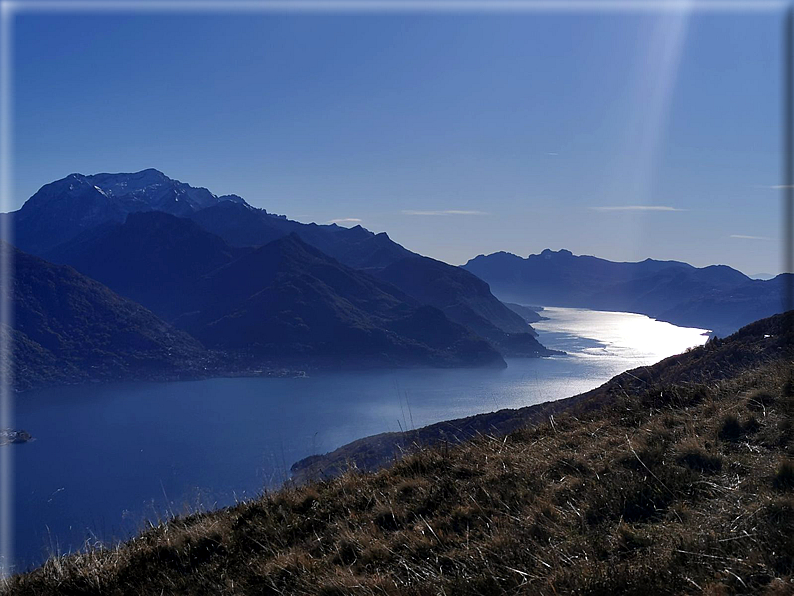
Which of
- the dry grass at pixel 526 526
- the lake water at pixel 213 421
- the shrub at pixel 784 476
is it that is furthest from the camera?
the lake water at pixel 213 421

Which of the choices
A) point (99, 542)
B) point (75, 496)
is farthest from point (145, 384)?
point (99, 542)

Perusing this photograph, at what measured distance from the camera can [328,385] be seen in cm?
16812

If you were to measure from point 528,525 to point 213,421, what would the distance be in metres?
128

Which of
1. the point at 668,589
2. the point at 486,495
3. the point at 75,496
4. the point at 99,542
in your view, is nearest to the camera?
the point at 668,589

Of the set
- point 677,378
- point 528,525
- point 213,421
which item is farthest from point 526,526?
point 213,421

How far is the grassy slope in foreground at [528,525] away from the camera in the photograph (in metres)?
3.39

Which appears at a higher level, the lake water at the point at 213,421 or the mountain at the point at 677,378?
the mountain at the point at 677,378

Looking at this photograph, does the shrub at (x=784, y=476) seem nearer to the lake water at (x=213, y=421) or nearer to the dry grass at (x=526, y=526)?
the dry grass at (x=526, y=526)

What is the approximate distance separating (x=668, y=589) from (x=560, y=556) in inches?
25.9

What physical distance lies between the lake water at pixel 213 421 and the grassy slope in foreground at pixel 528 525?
154ft

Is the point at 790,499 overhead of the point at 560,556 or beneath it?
overhead

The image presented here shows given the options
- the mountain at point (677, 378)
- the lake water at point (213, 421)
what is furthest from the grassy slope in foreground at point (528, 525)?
the lake water at point (213, 421)

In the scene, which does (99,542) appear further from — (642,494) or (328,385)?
(328,385)

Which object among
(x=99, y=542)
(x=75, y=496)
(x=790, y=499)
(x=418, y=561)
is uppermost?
(x=790, y=499)
